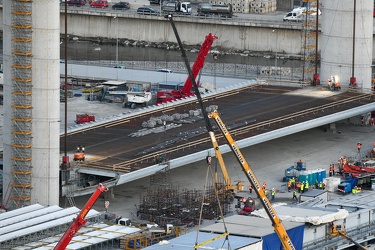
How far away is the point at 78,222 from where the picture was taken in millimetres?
66375

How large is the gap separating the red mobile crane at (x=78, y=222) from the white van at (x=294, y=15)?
294 ft

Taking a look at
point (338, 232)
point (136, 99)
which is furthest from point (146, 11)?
point (338, 232)

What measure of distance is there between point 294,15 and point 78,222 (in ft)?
301

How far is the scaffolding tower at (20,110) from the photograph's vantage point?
81.6 metres

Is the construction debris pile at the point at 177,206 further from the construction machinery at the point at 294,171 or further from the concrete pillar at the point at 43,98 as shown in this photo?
the construction machinery at the point at 294,171

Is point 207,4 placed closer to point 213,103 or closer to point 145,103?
point 145,103

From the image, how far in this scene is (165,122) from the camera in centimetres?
9688

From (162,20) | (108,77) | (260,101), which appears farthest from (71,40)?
(260,101)

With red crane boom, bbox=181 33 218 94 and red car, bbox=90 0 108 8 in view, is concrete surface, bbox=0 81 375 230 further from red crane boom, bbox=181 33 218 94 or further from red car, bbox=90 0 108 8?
red car, bbox=90 0 108 8

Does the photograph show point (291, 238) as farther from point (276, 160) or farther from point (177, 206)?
point (276, 160)

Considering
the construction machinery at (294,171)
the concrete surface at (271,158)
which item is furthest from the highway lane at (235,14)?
the construction machinery at (294,171)

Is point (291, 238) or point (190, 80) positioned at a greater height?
point (190, 80)

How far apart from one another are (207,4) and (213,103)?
183 ft

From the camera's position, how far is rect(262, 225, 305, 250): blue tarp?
71.8 metres
